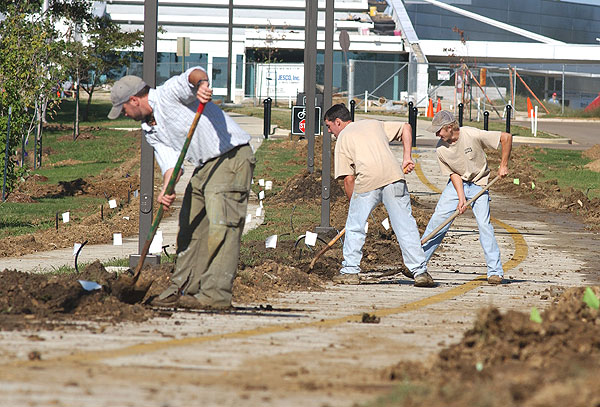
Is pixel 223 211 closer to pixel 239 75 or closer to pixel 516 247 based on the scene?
pixel 516 247

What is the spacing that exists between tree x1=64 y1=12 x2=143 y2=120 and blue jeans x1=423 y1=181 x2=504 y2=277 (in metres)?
32.5

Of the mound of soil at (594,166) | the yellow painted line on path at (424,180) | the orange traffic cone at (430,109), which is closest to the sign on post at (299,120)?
the yellow painted line on path at (424,180)

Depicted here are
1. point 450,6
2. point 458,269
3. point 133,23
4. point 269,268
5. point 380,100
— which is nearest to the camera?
point 269,268

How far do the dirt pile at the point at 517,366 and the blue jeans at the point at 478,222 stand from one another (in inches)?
146

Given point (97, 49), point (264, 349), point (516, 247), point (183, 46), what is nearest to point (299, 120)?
point (516, 247)

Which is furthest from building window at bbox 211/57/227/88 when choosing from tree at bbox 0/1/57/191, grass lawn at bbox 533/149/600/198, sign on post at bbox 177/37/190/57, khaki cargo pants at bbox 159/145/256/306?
khaki cargo pants at bbox 159/145/256/306

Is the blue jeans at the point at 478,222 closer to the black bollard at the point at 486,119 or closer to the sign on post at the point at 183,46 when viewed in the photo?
the black bollard at the point at 486,119

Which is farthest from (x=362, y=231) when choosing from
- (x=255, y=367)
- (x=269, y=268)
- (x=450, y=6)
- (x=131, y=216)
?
(x=450, y=6)

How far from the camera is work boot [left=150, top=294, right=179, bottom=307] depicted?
7680 millimetres

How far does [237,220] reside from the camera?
7473 millimetres

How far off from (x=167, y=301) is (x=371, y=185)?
2.84 metres

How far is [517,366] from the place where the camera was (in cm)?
507

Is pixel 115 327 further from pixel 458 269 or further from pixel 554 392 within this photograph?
pixel 458 269

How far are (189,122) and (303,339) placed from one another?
2050 millimetres
